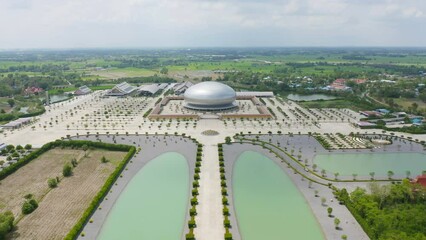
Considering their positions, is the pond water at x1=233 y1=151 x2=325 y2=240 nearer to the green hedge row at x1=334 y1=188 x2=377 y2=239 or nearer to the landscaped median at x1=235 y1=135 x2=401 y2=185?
the landscaped median at x1=235 y1=135 x2=401 y2=185

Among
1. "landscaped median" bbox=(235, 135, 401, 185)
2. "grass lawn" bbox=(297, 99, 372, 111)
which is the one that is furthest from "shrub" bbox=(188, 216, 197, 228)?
"grass lawn" bbox=(297, 99, 372, 111)

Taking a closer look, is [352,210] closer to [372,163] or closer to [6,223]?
[372,163]

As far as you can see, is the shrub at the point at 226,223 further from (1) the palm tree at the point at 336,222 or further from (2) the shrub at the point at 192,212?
(1) the palm tree at the point at 336,222

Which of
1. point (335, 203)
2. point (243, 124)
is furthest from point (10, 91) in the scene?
point (335, 203)

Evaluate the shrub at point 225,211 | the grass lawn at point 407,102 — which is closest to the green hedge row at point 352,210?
the shrub at point 225,211

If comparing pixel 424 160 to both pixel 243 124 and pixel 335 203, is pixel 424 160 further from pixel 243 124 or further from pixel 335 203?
pixel 243 124

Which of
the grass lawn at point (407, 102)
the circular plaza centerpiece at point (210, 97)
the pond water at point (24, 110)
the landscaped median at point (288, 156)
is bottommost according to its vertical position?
the pond water at point (24, 110)

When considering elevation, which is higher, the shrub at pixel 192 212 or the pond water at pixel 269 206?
the shrub at pixel 192 212
